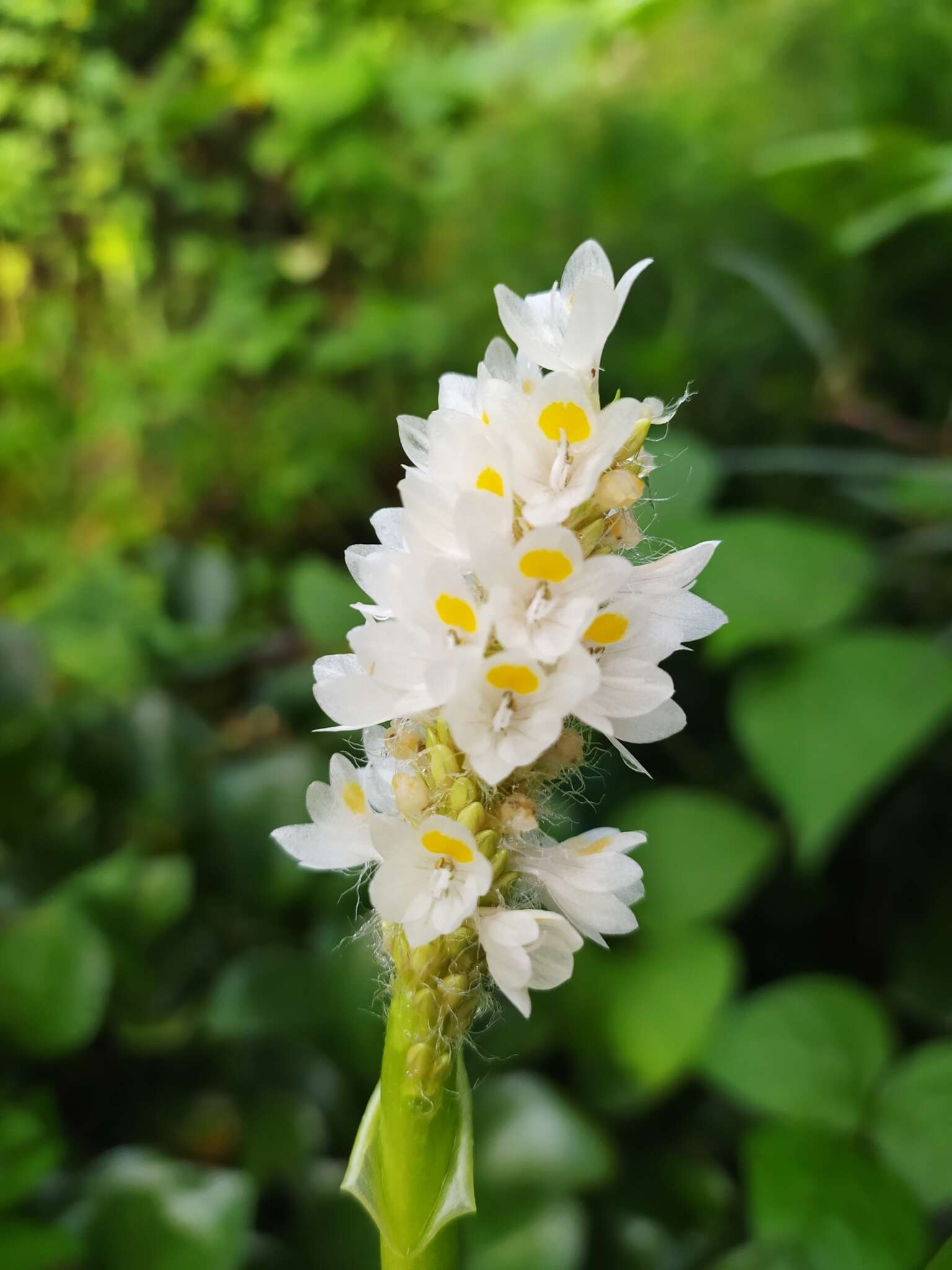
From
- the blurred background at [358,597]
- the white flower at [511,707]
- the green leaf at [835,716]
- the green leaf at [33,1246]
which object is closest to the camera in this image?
the white flower at [511,707]

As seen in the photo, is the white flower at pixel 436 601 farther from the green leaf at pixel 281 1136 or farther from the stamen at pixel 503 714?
the green leaf at pixel 281 1136

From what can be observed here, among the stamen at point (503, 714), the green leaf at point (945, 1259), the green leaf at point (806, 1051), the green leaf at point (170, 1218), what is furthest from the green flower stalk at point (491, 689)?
the green leaf at point (806, 1051)

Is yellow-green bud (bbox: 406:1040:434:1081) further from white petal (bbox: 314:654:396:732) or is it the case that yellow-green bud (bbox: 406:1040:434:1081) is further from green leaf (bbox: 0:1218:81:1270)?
green leaf (bbox: 0:1218:81:1270)

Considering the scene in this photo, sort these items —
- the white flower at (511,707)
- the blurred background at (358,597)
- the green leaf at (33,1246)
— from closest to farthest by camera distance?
1. the white flower at (511,707)
2. the green leaf at (33,1246)
3. the blurred background at (358,597)

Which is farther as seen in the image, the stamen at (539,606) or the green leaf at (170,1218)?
the green leaf at (170,1218)

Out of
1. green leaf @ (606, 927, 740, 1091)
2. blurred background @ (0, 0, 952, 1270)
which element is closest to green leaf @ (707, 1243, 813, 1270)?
blurred background @ (0, 0, 952, 1270)

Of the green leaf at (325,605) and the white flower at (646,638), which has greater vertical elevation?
the white flower at (646,638)

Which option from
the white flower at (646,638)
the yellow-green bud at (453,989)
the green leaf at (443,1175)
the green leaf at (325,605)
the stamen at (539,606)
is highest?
the stamen at (539,606)
